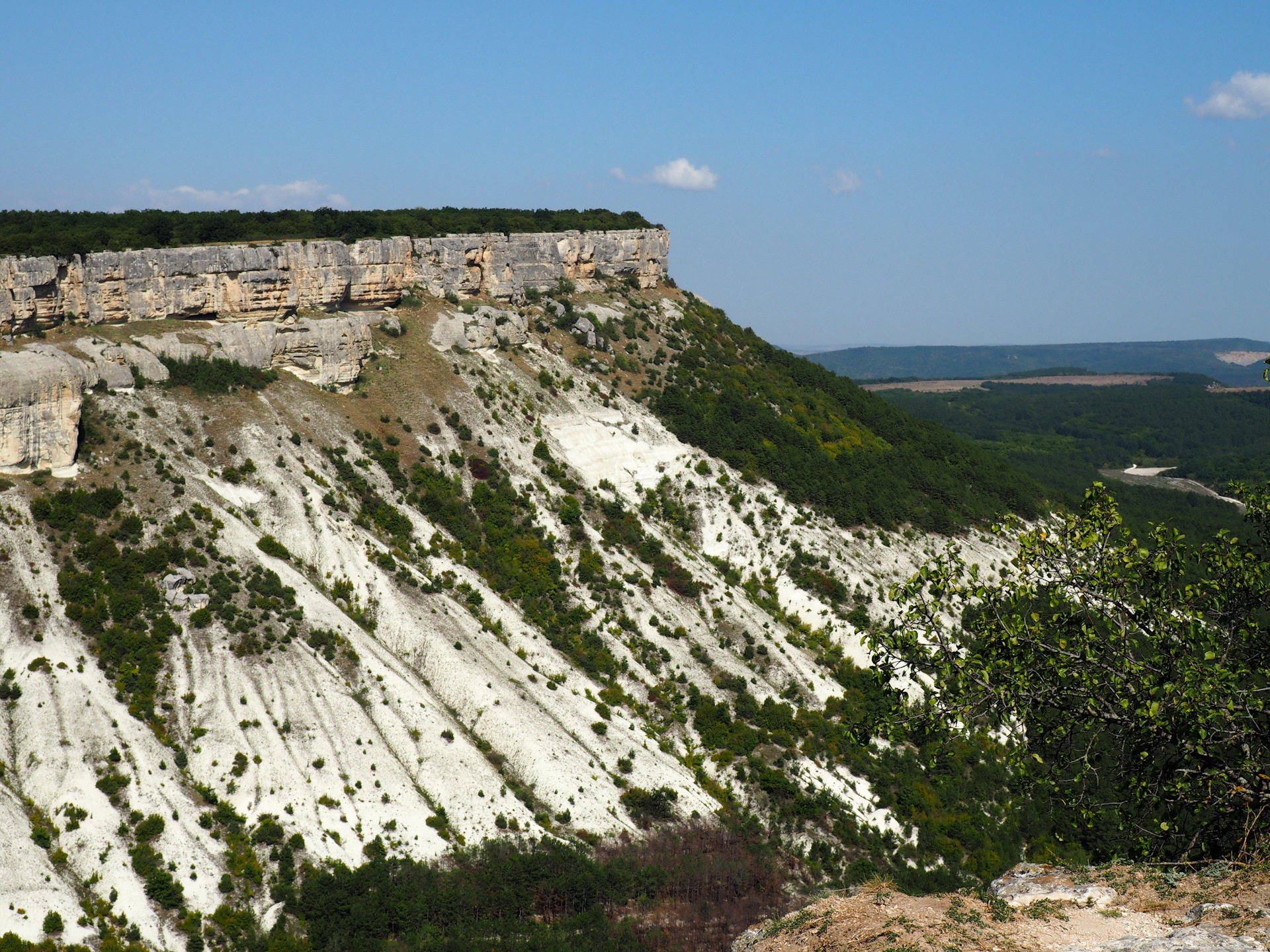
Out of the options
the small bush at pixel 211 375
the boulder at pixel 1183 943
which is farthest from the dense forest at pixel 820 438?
the boulder at pixel 1183 943

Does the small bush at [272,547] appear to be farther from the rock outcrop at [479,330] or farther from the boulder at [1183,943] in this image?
the boulder at [1183,943]

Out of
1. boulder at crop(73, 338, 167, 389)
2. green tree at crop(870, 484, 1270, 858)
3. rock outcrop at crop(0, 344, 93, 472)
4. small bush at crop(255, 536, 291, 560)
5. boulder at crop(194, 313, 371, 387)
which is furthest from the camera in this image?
boulder at crop(194, 313, 371, 387)

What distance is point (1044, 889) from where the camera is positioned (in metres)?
19.9

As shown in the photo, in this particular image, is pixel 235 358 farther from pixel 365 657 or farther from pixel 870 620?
pixel 870 620

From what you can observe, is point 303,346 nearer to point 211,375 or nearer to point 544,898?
point 211,375

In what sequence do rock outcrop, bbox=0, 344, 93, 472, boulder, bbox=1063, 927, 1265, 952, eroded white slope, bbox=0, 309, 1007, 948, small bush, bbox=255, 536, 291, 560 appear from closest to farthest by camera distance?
1. boulder, bbox=1063, 927, 1265, 952
2. eroded white slope, bbox=0, 309, 1007, 948
3. rock outcrop, bbox=0, 344, 93, 472
4. small bush, bbox=255, 536, 291, 560

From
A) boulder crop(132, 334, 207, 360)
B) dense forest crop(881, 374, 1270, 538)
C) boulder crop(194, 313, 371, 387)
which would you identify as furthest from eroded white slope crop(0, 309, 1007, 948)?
dense forest crop(881, 374, 1270, 538)

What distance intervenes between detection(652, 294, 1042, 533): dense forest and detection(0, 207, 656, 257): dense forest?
54.9ft

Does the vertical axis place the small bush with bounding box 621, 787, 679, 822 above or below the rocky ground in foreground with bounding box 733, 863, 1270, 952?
below

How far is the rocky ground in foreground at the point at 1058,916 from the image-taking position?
1659 centimetres

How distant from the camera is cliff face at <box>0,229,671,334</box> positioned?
51.2 m

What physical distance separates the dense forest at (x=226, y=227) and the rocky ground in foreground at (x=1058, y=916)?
5001 centimetres

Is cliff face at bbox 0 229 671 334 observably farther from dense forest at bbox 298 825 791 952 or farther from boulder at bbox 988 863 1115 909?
boulder at bbox 988 863 1115 909

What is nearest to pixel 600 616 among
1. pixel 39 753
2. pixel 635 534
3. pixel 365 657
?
pixel 635 534
